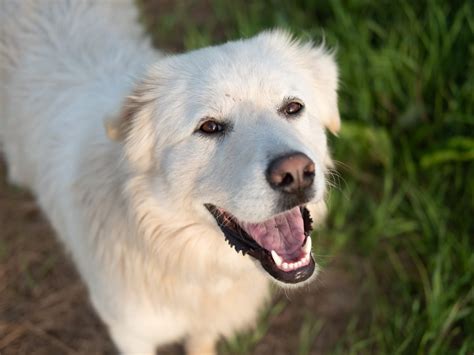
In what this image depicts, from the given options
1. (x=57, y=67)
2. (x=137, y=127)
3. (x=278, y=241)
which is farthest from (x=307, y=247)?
(x=57, y=67)

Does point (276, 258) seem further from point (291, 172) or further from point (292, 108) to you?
point (292, 108)

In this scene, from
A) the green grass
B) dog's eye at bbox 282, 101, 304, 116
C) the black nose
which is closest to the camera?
the black nose

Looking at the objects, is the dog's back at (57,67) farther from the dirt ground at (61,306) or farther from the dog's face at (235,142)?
the dirt ground at (61,306)

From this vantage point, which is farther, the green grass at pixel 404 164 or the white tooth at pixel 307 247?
the green grass at pixel 404 164

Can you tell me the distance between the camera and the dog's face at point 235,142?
1875mm

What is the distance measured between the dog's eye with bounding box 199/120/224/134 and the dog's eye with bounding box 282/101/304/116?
25cm

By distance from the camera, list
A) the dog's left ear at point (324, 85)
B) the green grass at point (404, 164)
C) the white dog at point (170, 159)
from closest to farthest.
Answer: the white dog at point (170, 159) < the dog's left ear at point (324, 85) < the green grass at point (404, 164)

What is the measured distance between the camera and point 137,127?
7.02 feet

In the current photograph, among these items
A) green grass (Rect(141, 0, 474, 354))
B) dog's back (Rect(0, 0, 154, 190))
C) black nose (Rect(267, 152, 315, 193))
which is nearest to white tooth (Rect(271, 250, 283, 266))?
black nose (Rect(267, 152, 315, 193))

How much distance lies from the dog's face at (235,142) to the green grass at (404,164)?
3.82 ft

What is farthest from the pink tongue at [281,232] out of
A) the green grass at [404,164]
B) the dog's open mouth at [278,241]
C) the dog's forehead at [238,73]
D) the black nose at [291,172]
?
the green grass at [404,164]

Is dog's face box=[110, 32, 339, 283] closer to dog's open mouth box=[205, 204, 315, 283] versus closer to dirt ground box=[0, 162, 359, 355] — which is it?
dog's open mouth box=[205, 204, 315, 283]

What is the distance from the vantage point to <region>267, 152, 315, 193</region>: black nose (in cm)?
177

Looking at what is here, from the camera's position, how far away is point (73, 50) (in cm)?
281
